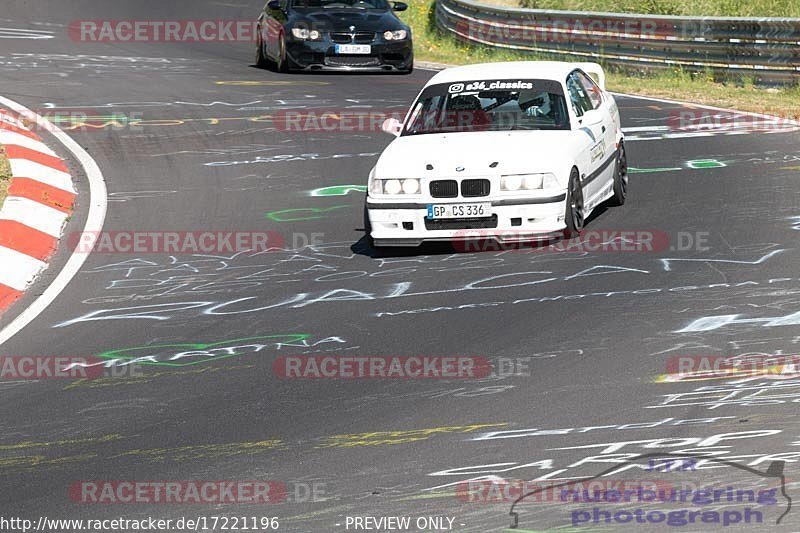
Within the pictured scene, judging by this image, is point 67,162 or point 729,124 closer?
point 67,162

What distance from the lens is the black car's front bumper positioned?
22.7 metres

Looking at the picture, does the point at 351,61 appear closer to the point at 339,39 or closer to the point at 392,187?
the point at 339,39

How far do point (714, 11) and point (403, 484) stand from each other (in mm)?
22987

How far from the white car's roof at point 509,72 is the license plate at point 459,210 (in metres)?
1.72

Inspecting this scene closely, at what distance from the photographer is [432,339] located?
9000 millimetres

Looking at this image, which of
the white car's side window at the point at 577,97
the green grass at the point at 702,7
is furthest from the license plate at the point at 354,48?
the white car's side window at the point at 577,97

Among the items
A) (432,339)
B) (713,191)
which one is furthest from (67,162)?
(432,339)

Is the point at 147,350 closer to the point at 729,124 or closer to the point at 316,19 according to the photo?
the point at 729,124

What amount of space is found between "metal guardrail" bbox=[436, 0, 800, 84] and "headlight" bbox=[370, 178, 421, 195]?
10605 millimetres

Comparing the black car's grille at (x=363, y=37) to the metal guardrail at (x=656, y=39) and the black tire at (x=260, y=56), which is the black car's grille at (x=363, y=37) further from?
the metal guardrail at (x=656, y=39)

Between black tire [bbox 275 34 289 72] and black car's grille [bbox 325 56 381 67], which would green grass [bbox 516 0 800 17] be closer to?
black car's grille [bbox 325 56 381 67]

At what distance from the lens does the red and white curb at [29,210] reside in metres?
11.3

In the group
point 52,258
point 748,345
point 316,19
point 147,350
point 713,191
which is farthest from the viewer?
point 316,19

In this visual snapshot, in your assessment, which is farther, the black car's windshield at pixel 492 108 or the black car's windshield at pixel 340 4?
the black car's windshield at pixel 340 4
